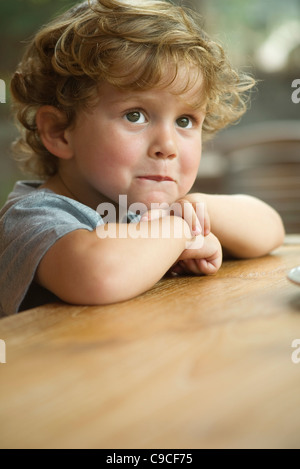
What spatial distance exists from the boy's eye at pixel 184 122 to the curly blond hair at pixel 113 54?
6 cm

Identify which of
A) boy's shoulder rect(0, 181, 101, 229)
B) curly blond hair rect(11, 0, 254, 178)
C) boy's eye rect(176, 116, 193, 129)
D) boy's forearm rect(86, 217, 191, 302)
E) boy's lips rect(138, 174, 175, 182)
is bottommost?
boy's forearm rect(86, 217, 191, 302)

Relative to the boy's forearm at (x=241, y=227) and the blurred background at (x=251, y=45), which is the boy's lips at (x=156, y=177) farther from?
the blurred background at (x=251, y=45)

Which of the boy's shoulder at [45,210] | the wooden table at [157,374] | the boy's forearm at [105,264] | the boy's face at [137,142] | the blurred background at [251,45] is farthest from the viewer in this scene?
the blurred background at [251,45]

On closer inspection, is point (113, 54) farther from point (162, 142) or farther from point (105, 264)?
point (105, 264)

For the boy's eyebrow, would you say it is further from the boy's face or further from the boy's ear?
the boy's ear

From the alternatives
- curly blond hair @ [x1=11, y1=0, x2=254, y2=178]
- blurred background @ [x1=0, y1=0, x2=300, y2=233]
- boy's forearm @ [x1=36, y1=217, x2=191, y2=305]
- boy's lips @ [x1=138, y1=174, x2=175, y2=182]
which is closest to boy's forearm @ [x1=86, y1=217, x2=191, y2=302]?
boy's forearm @ [x1=36, y1=217, x2=191, y2=305]

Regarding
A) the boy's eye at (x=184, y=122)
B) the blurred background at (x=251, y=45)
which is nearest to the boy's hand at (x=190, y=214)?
the boy's eye at (x=184, y=122)

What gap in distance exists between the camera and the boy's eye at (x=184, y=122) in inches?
38.0

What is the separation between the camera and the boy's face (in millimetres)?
905

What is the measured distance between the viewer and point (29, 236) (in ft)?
2.52
